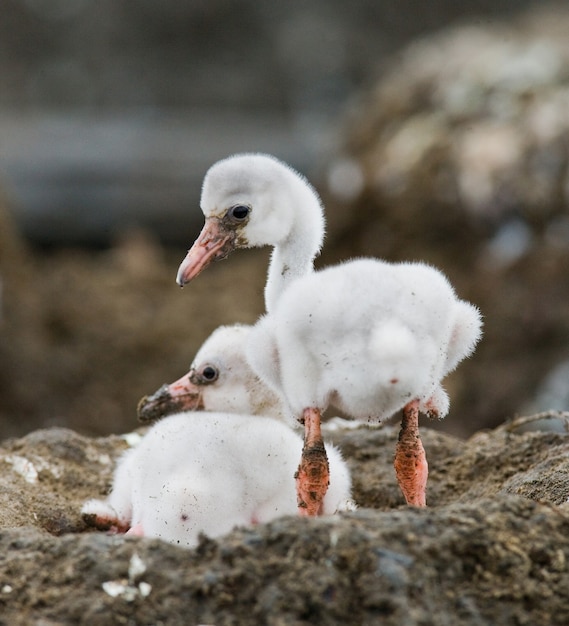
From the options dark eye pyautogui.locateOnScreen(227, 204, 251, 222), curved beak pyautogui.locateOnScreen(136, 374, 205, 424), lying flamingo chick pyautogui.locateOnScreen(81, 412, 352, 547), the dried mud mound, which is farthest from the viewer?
curved beak pyautogui.locateOnScreen(136, 374, 205, 424)

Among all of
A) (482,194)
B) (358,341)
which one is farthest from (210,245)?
(482,194)

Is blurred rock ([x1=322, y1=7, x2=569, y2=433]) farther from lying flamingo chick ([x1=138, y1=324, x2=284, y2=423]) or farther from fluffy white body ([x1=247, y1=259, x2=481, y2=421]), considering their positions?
fluffy white body ([x1=247, y1=259, x2=481, y2=421])

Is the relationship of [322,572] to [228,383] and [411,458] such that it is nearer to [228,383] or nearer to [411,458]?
[411,458]

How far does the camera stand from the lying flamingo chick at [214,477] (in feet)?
14.5

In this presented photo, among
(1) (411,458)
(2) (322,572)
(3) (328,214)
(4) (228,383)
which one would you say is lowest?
(2) (322,572)

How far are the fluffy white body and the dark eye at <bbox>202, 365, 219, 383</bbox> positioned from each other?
0.79 m

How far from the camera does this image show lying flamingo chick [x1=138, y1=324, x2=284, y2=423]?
16.7 ft

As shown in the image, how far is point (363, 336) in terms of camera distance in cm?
401

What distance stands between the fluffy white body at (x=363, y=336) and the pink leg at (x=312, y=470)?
0.07 m

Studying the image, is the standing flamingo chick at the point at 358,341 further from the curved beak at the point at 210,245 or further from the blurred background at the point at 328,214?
the blurred background at the point at 328,214

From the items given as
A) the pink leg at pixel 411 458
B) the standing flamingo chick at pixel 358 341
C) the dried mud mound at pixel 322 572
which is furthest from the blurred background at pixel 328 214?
the dried mud mound at pixel 322 572

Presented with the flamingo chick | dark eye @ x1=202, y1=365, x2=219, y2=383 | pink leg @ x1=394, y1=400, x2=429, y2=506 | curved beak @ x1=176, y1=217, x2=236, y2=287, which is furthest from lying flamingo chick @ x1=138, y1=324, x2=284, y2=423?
pink leg @ x1=394, y1=400, x2=429, y2=506

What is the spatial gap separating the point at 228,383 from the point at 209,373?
0.09 m

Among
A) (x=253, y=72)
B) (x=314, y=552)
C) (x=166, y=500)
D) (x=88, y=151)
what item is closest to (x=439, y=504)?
(x=166, y=500)
